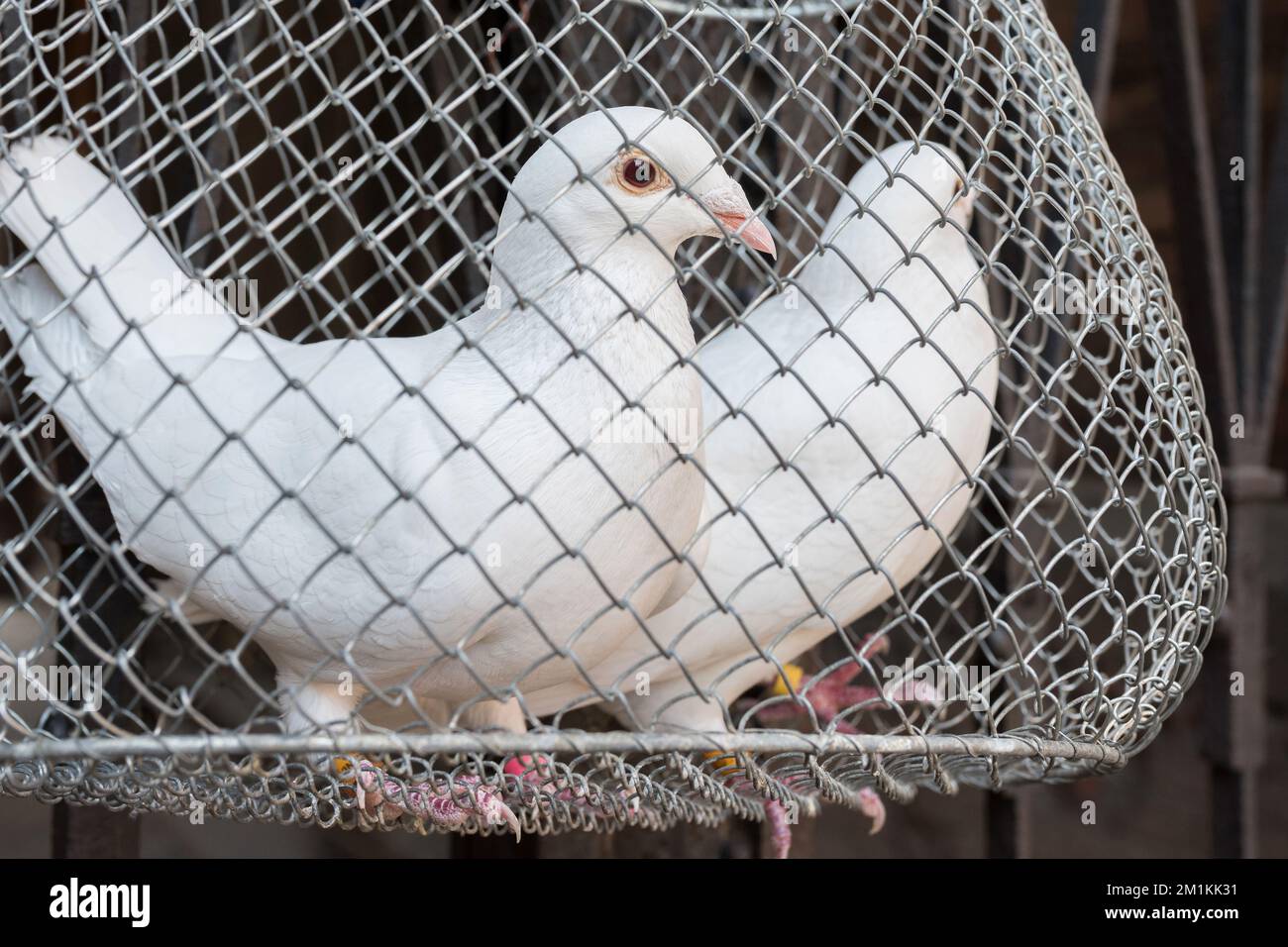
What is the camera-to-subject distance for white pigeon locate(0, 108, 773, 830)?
118 centimetres

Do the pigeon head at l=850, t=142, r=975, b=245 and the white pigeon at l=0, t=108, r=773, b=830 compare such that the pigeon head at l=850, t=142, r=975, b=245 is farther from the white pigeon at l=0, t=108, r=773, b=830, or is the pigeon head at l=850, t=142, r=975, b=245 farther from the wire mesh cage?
the white pigeon at l=0, t=108, r=773, b=830

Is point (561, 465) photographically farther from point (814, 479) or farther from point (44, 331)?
point (44, 331)

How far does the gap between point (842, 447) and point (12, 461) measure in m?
1.69

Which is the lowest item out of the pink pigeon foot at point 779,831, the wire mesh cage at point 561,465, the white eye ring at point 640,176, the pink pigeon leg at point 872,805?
the pink pigeon foot at point 779,831

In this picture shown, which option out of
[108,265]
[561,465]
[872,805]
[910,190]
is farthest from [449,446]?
[872,805]

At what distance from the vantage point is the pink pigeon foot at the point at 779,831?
6.02 ft

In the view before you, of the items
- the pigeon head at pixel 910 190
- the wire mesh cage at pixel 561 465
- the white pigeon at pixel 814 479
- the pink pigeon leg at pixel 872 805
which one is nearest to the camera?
the wire mesh cage at pixel 561 465

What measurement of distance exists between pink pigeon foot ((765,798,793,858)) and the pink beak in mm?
828

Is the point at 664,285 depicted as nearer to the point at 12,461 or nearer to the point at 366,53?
the point at 366,53

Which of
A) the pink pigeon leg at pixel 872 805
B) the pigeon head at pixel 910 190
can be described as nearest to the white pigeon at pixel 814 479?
the pigeon head at pixel 910 190

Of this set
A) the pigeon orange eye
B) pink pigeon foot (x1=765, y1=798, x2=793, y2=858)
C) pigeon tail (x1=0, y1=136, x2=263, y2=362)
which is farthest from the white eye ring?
pink pigeon foot (x1=765, y1=798, x2=793, y2=858)

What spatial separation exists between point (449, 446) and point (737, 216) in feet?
1.14

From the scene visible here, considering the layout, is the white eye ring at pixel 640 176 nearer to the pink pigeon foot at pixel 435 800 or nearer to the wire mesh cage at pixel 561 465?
the wire mesh cage at pixel 561 465
